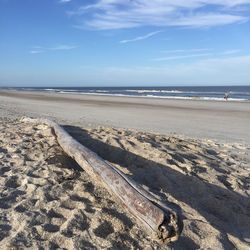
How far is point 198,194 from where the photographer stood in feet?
18.9

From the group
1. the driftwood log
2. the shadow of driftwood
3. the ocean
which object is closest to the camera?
the driftwood log

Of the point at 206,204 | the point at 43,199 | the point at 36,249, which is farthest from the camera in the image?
the point at 206,204

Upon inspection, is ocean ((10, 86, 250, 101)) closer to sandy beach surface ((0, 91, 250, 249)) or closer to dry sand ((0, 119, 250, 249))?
sandy beach surface ((0, 91, 250, 249))

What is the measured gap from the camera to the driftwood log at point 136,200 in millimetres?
3953

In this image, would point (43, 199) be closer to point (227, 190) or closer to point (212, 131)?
point (227, 190)

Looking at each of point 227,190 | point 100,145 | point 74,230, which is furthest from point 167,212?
point 100,145

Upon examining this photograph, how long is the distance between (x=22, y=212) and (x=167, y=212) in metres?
1.61

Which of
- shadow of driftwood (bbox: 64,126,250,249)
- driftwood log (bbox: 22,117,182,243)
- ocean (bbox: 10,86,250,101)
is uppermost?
driftwood log (bbox: 22,117,182,243)

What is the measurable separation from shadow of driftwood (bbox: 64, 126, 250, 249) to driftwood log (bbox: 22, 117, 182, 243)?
450 millimetres

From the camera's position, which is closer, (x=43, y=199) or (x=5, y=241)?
(x=5, y=241)

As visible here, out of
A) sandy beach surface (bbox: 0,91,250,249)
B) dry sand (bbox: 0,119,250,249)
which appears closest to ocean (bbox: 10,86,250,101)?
sandy beach surface (bbox: 0,91,250,249)

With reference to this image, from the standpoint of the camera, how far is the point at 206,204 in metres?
5.54

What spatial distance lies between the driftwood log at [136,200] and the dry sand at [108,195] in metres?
0.15

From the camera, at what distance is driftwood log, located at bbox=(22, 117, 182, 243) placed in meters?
3.95
